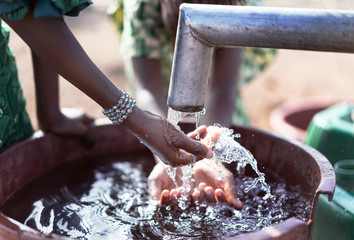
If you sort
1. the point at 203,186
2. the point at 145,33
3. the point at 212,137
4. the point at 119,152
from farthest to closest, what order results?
the point at 145,33, the point at 119,152, the point at 203,186, the point at 212,137

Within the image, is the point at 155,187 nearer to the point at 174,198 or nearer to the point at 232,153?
the point at 174,198

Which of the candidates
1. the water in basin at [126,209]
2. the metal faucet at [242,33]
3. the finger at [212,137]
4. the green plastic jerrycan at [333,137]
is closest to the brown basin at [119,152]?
the water in basin at [126,209]

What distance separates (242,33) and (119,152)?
964 millimetres

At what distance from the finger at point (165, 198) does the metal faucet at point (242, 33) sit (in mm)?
387

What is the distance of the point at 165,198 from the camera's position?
52.1 inches

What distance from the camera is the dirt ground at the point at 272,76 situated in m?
4.34

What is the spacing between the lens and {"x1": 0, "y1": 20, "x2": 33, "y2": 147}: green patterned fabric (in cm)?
133

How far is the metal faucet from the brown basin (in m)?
0.36

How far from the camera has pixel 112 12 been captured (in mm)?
2295

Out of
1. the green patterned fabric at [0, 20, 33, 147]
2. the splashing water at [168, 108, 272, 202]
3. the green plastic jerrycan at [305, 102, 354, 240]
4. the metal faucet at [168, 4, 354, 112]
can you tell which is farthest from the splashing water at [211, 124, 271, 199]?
the green patterned fabric at [0, 20, 33, 147]

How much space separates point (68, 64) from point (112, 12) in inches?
53.6

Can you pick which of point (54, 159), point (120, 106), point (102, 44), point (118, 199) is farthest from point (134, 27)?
point (102, 44)

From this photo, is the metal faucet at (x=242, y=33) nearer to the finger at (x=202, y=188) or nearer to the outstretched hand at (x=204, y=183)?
the outstretched hand at (x=204, y=183)

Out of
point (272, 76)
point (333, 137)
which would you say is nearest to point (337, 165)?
point (333, 137)
